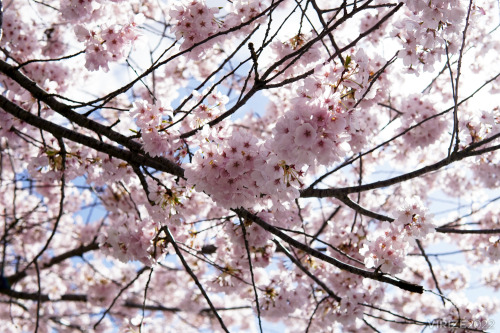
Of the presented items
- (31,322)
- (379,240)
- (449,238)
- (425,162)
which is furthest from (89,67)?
(449,238)

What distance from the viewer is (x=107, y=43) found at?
3262 millimetres

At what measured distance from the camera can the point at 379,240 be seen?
301cm

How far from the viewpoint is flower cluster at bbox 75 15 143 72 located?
3.22m

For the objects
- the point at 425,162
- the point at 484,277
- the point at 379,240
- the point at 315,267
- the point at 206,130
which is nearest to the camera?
the point at 206,130

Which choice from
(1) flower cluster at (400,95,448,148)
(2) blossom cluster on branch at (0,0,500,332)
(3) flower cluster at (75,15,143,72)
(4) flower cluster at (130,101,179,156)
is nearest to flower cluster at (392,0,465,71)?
(2) blossom cluster on branch at (0,0,500,332)

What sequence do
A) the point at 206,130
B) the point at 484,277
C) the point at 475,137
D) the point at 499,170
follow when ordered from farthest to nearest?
the point at 484,277
the point at 499,170
the point at 475,137
the point at 206,130

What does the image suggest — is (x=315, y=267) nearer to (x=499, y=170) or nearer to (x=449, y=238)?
(x=499, y=170)

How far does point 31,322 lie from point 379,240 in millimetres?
7840

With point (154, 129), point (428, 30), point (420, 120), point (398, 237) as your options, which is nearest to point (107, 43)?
point (154, 129)

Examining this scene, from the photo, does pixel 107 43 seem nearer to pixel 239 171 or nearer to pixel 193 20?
pixel 193 20

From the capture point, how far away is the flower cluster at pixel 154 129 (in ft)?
8.04

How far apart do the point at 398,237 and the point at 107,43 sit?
276 centimetres

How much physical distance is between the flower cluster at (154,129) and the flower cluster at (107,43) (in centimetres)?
102

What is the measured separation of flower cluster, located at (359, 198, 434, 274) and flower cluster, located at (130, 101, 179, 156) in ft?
5.40
